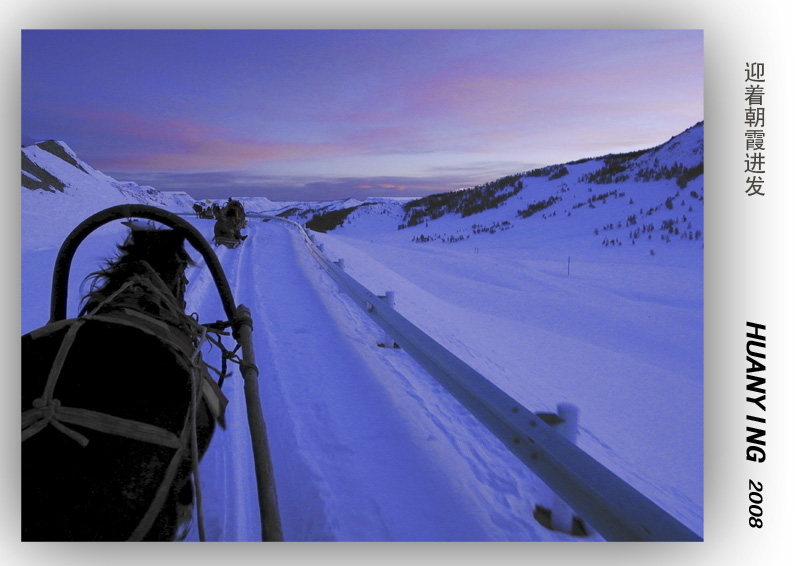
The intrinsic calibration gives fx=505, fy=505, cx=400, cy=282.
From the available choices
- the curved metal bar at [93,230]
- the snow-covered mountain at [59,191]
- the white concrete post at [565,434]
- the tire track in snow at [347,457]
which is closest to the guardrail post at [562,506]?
the white concrete post at [565,434]

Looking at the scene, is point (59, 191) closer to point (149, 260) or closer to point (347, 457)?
point (149, 260)

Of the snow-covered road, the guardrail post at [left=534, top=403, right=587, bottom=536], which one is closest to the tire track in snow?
the snow-covered road

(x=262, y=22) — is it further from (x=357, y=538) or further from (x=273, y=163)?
(x=357, y=538)

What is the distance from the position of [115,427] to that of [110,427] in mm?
16

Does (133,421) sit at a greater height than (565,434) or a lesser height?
greater

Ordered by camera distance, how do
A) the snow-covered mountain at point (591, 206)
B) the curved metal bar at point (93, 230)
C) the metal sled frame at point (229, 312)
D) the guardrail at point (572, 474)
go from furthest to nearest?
the snow-covered mountain at point (591, 206), the curved metal bar at point (93, 230), the guardrail at point (572, 474), the metal sled frame at point (229, 312)

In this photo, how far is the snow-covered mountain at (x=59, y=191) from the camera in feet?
13.1

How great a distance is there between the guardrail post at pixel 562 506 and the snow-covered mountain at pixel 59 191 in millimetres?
3565

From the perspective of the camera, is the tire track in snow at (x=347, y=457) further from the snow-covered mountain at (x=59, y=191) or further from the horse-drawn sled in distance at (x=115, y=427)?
the snow-covered mountain at (x=59, y=191)

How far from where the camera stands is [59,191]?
13.6ft

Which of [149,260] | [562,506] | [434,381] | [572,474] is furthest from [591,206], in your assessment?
[149,260]

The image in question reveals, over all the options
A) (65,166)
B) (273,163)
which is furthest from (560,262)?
(65,166)

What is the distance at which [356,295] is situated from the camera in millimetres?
5930

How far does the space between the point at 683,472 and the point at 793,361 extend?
1.36 metres
